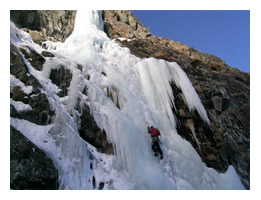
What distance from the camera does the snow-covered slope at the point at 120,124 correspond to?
18.3ft

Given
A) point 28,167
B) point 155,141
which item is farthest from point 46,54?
point 155,141

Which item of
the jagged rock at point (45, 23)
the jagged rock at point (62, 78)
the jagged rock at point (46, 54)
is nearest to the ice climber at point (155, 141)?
Result: the jagged rock at point (62, 78)

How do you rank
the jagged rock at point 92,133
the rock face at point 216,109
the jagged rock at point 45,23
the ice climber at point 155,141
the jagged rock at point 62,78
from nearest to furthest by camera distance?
the jagged rock at point 92,133 < the ice climber at point 155,141 < the jagged rock at point 62,78 < the rock face at point 216,109 < the jagged rock at point 45,23

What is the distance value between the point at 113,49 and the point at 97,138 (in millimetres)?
5793

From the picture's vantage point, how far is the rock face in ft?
28.1

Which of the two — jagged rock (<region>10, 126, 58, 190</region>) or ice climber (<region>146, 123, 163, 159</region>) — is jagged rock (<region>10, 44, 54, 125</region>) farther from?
ice climber (<region>146, 123, 163, 159</region>)

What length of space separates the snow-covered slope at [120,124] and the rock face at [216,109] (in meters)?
0.50

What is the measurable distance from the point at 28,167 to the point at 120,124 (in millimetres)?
2738

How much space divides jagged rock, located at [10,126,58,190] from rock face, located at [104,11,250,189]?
4.78 m

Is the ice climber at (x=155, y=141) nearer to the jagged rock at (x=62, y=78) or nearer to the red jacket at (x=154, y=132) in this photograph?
the red jacket at (x=154, y=132)

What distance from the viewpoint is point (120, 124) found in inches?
268

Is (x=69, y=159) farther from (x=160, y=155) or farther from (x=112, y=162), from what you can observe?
(x=160, y=155)

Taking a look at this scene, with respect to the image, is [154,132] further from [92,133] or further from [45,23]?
[45,23]

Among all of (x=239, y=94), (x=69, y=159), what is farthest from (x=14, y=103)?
(x=239, y=94)
